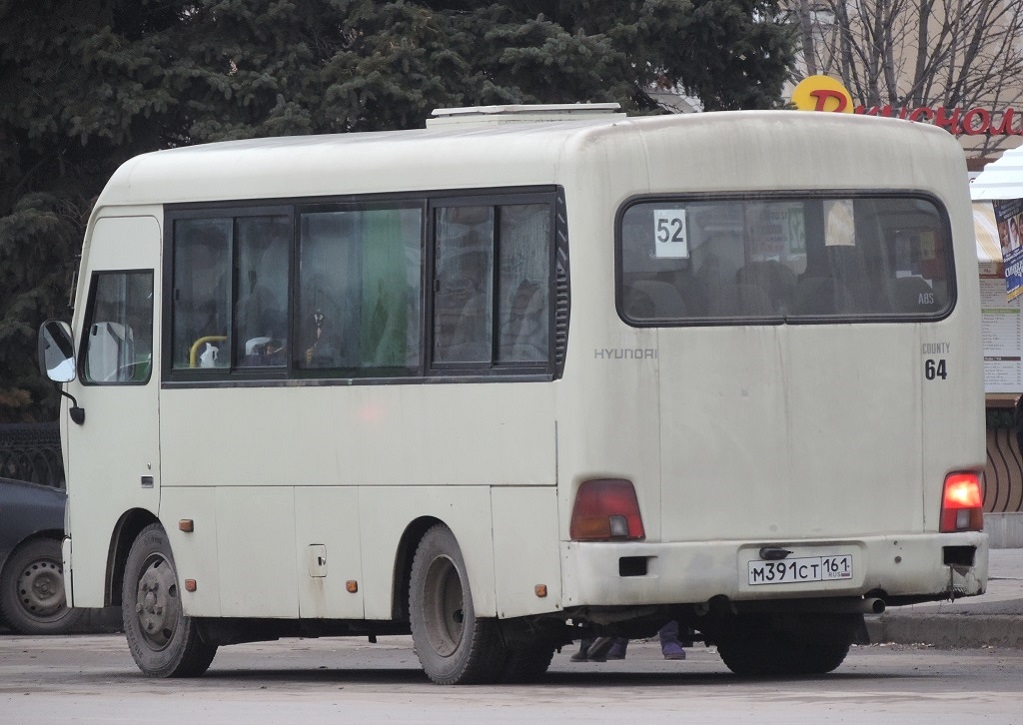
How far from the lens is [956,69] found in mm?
35062

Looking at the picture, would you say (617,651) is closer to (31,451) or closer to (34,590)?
(34,590)

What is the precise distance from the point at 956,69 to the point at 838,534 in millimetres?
24851

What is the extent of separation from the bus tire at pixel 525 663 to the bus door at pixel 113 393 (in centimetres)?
243

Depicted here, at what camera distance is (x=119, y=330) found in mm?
13484

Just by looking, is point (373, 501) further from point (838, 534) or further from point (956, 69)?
point (956, 69)

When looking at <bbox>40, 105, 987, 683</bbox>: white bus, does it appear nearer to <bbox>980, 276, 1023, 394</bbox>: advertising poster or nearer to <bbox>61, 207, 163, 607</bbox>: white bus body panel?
<bbox>61, 207, 163, 607</bbox>: white bus body panel

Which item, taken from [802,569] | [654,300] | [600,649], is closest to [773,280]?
[654,300]

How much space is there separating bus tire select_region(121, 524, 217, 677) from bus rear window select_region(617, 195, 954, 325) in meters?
3.53

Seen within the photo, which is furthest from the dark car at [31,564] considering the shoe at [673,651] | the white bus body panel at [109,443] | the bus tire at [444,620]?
the bus tire at [444,620]

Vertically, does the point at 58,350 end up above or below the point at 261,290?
below

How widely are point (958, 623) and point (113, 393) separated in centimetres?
539

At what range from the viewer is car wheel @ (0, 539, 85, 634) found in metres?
18.0

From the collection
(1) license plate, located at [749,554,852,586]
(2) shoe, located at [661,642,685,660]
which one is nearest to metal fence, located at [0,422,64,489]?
(2) shoe, located at [661,642,685,660]

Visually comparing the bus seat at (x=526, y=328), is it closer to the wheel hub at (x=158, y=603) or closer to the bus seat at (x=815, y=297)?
the bus seat at (x=815, y=297)
